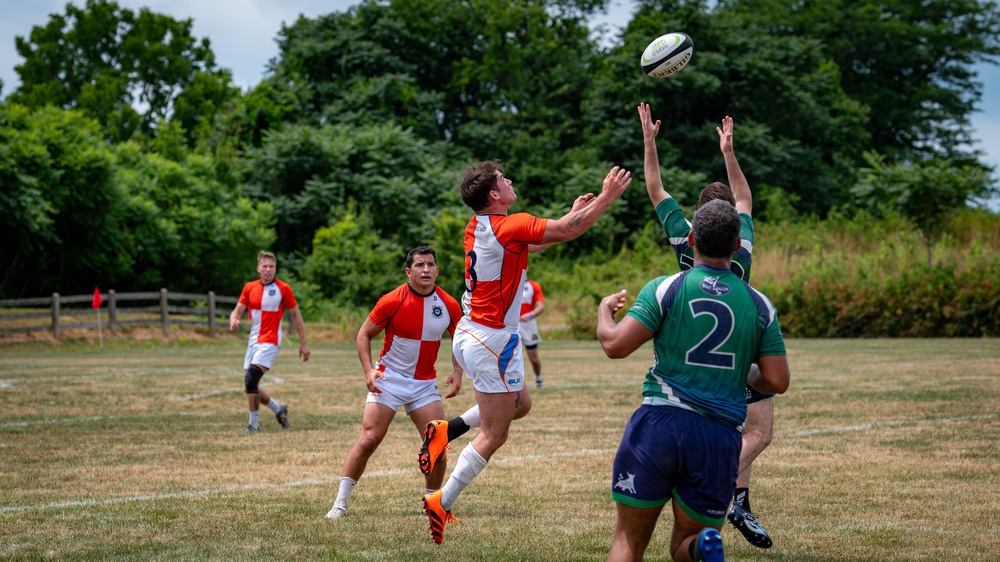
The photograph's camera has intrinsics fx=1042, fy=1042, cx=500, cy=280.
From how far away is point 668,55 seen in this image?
737 cm

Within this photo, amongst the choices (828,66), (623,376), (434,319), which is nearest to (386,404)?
(434,319)

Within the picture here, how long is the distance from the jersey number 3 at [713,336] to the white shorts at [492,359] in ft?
6.47

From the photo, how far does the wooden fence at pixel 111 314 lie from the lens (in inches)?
1169

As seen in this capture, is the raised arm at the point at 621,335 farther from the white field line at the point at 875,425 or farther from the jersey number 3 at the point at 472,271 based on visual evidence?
the white field line at the point at 875,425

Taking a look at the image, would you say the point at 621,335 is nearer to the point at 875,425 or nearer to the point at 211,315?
the point at 875,425

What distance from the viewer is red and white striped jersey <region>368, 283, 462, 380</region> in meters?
7.61

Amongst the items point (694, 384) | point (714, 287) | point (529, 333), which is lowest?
point (529, 333)

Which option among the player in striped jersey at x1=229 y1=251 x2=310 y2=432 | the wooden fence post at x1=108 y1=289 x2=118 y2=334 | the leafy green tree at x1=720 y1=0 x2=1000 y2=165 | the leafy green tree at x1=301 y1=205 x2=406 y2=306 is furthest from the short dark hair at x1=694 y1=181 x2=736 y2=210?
the leafy green tree at x1=720 y1=0 x2=1000 y2=165

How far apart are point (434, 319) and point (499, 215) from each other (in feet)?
5.71

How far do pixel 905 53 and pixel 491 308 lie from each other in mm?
52537

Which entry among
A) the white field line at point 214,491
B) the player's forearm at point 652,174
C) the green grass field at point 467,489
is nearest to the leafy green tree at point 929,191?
the green grass field at point 467,489

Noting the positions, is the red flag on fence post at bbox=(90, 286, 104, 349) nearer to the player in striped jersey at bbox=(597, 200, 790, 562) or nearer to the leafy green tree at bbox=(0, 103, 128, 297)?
the leafy green tree at bbox=(0, 103, 128, 297)

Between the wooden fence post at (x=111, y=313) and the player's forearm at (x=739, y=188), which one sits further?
the wooden fence post at (x=111, y=313)

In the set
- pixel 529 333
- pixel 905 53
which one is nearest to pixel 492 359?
pixel 529 333
